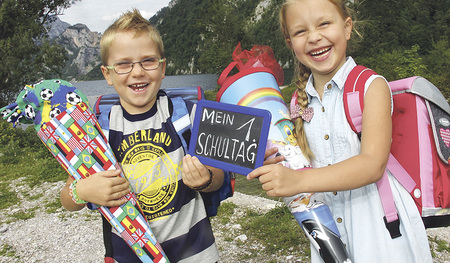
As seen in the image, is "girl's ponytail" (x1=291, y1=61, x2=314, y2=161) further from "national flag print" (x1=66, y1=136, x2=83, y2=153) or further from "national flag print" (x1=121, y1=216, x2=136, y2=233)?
"national flag print" (x1=66, y1=136, x2=83, y2=153)

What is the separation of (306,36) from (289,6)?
18 cm

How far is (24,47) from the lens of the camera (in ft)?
38.9

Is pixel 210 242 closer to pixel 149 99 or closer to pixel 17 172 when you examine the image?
pixel 149 99

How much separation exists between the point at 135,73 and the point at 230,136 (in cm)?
61

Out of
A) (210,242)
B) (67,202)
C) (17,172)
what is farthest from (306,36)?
(17,172)

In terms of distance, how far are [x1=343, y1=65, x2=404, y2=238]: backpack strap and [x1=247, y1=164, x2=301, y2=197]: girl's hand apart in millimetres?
388

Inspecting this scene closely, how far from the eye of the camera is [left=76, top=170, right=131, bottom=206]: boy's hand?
5.14ft

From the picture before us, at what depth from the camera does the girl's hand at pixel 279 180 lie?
1326mm

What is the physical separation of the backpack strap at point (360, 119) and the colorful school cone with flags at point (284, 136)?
0.25 m

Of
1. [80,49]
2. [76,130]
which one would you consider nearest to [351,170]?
[76,130]

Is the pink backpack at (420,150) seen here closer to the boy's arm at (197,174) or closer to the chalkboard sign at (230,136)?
the chalkboard sign at (230,136)

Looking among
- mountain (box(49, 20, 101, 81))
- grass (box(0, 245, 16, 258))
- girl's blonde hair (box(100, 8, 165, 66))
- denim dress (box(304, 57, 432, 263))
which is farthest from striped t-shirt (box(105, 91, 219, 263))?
mountain (box(49, 20, 101, 81))

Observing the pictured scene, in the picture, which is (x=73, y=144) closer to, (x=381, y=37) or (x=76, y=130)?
(x=76, y=130)

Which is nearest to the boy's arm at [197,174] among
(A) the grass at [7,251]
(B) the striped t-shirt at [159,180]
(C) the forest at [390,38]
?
(B) the striped t-shirt at [159,180]
